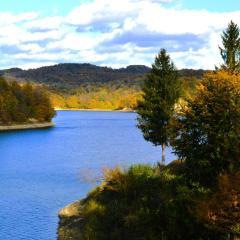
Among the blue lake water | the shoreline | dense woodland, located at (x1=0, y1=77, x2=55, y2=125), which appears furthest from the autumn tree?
dense woodland, located at (x1=0, y1=77, x2=55, y2=125)

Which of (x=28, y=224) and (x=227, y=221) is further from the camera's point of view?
(x=28, y=224)

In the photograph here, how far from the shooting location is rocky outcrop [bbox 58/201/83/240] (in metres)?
32.8

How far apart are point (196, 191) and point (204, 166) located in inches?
48.7

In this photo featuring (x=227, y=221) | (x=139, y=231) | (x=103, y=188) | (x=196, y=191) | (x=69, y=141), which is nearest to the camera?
(x=227, y=221)

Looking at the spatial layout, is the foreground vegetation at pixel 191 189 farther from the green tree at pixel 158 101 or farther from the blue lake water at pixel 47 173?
the green tree at pixel 158 101

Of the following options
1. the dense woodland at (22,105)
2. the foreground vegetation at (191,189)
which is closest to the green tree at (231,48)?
the foreground vegetation at (191,189)

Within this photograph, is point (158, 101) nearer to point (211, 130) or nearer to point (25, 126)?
point (211, 130)

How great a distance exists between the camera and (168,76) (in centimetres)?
5094

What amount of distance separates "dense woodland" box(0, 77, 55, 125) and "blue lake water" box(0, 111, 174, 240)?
40547mm

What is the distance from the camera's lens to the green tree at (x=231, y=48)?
5316cm

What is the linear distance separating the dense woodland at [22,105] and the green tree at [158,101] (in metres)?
116

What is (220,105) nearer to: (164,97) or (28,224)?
(28,224)

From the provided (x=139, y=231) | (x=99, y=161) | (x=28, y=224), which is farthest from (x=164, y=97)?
(x=99, y=161)

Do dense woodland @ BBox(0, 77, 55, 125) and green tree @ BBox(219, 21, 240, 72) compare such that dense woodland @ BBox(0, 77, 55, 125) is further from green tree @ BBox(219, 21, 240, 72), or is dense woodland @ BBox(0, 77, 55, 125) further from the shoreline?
green tree @ BBox(219, 21, 240, 72)
